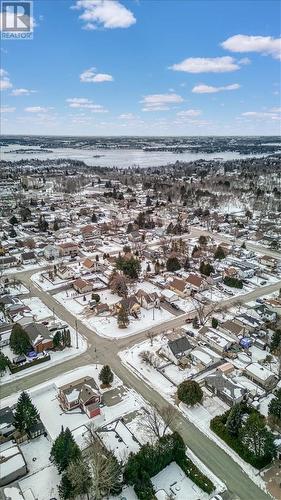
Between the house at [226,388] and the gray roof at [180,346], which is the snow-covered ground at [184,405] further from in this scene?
the gray roof at [180,346]

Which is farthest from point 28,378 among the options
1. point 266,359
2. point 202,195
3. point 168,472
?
point 202,195

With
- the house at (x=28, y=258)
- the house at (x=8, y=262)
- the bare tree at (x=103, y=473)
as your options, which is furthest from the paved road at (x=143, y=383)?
the house at (x=28, y=258)

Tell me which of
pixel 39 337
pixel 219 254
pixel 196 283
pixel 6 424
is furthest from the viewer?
pixel 219 254

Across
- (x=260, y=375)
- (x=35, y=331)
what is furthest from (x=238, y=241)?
(x=35, y=331)

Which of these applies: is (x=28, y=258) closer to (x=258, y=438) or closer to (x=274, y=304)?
(x=274, y=304)

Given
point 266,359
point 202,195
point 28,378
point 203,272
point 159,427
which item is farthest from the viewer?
point 202,195

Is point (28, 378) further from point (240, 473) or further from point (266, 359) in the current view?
point (266, 359)
